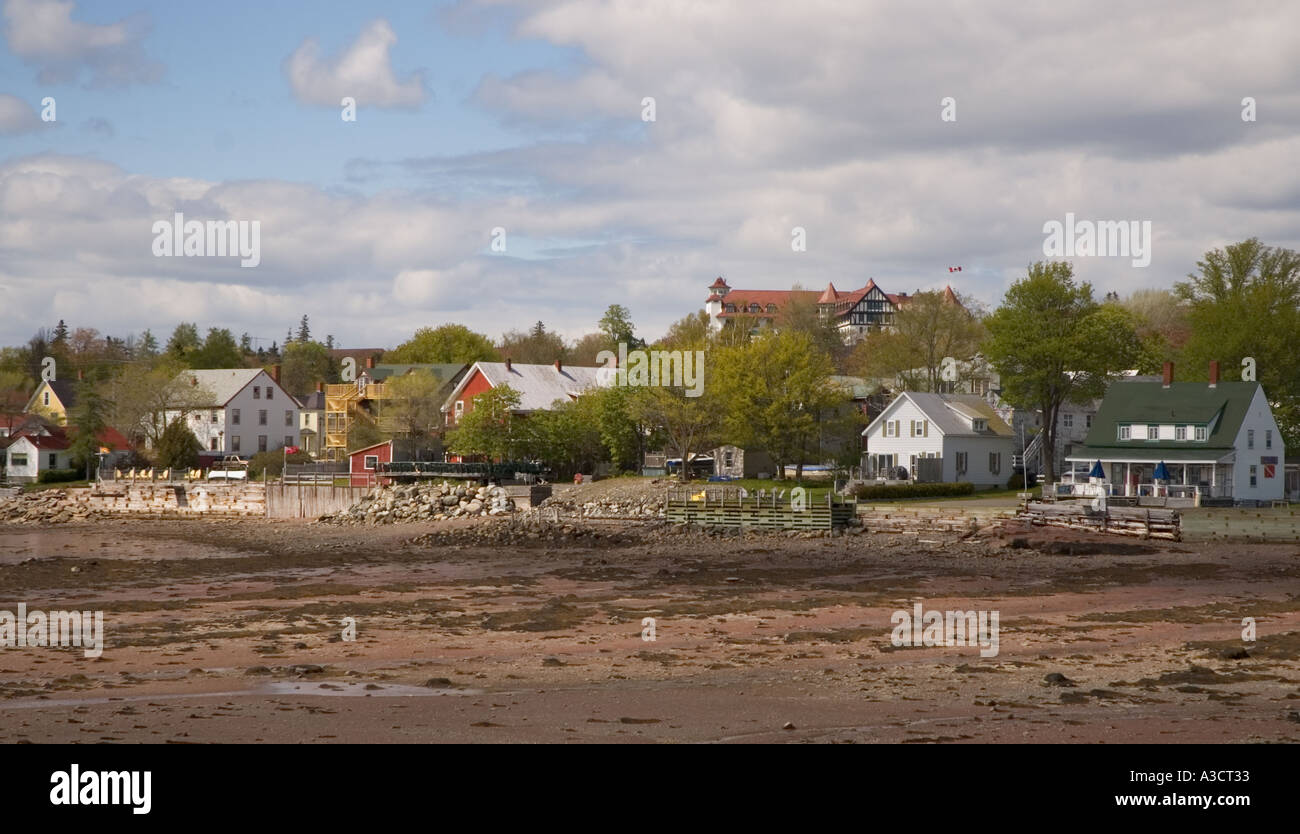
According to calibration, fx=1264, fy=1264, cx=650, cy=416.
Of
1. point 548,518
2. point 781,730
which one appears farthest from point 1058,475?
point 781,730

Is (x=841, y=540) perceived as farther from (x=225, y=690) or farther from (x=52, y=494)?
(x=52, y=494)

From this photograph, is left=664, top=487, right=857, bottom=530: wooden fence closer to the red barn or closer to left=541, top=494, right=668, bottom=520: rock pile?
left=541, top=494, right=668, bottom=520: rock pile

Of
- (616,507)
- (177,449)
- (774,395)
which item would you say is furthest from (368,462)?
(774,395)

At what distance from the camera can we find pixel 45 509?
79.0 m

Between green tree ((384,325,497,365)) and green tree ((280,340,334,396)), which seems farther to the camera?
green tree ((280,340,334,396))

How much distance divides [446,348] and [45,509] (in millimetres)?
52581

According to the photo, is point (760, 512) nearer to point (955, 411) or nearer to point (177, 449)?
point (955, 411)

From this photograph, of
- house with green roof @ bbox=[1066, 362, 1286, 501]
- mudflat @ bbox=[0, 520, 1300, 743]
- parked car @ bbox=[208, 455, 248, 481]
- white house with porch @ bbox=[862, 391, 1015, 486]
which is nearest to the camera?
mudflat @ bbox=[0, 520, 1300, 743]

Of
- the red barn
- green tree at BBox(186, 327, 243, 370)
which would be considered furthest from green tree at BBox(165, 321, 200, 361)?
the red barn

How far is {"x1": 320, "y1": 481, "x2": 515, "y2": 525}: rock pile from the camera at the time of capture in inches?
2613

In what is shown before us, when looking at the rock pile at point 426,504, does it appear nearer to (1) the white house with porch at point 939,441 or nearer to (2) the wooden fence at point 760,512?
(2) the wooden fence at point 760,512

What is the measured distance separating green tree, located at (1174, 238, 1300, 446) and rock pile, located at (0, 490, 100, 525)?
68196 millimetres
